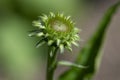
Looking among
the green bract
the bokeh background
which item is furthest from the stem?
the bokeh background

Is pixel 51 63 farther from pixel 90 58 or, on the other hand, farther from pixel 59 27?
pixel 90 58

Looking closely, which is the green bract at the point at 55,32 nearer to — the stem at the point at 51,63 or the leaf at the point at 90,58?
the stem at the point at 51,63

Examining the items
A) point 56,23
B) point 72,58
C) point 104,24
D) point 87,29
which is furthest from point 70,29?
point 87,29

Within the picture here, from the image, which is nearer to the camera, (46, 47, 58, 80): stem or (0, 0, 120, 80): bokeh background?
(46, 47, 58, 80): stem

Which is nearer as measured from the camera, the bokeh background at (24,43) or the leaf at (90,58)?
the leaf at (90,58)

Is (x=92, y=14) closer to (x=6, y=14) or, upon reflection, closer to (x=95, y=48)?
(x=6, y=14)

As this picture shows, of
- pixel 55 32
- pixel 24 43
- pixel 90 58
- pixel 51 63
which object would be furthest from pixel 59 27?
pixel 24 43

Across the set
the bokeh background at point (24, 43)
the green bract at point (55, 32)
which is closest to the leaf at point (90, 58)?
the green bract at point (55, 32)

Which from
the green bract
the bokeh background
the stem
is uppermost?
the bokeh background

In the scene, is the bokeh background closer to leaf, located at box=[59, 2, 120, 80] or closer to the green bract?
leaf, located at box=[59, 2, 120, 80]
